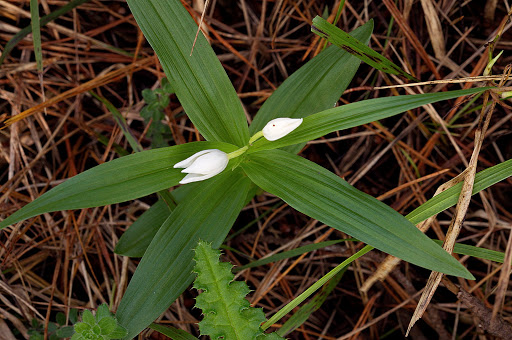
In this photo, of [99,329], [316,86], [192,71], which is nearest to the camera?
[99,329]

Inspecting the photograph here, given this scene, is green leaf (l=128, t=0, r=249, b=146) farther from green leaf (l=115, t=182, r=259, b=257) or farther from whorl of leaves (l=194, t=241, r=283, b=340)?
whorl of leaves (l=194, t=241, r=283, b=340)

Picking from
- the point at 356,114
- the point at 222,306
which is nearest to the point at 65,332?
the point at 222,306

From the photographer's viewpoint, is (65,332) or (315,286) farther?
(65,332)

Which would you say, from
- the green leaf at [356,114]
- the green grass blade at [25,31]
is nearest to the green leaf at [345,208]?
the green leaf at [356,114]

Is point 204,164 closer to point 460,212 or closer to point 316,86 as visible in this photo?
point 316,86

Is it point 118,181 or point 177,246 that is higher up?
point 118,181

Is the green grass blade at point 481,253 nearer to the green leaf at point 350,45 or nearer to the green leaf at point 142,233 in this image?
the green leaf at point 350,45

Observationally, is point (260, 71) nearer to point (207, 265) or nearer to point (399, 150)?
point (399, 150)

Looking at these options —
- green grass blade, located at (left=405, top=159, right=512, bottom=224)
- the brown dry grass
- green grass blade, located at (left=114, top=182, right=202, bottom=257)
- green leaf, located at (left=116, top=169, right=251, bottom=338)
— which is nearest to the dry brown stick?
green grass blade, located at (left=405, top=159, right=512, bottom=224)
